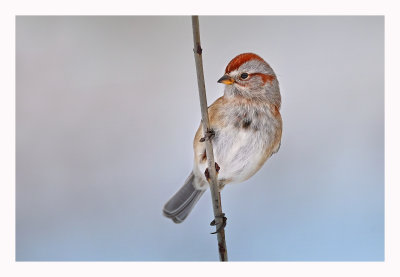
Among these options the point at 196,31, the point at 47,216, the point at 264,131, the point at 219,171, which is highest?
the point at 196,31

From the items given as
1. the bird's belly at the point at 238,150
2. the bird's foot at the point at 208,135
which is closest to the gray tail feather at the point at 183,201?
the bird's belly at the point at 238,150

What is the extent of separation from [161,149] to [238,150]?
397 millimetres

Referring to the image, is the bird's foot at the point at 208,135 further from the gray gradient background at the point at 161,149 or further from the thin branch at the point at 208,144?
the gray gradient background at the point at 161,149

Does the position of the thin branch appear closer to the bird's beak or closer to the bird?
the bird

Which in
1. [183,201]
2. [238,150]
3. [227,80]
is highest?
[227,80]

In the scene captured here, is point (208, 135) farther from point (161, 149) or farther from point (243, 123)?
point (161, 149)

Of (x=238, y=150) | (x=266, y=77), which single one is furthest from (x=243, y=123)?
(x=266, y=77)

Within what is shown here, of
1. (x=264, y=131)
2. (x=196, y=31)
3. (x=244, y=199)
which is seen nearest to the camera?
(x=196, y=31)

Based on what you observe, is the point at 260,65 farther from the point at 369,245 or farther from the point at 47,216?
the point at 47,216

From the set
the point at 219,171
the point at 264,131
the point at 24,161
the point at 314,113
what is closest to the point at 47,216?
the point at 24,161

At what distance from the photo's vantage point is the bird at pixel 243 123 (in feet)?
6.22

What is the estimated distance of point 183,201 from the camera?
214 cm

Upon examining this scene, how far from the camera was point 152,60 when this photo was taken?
7.17ft
